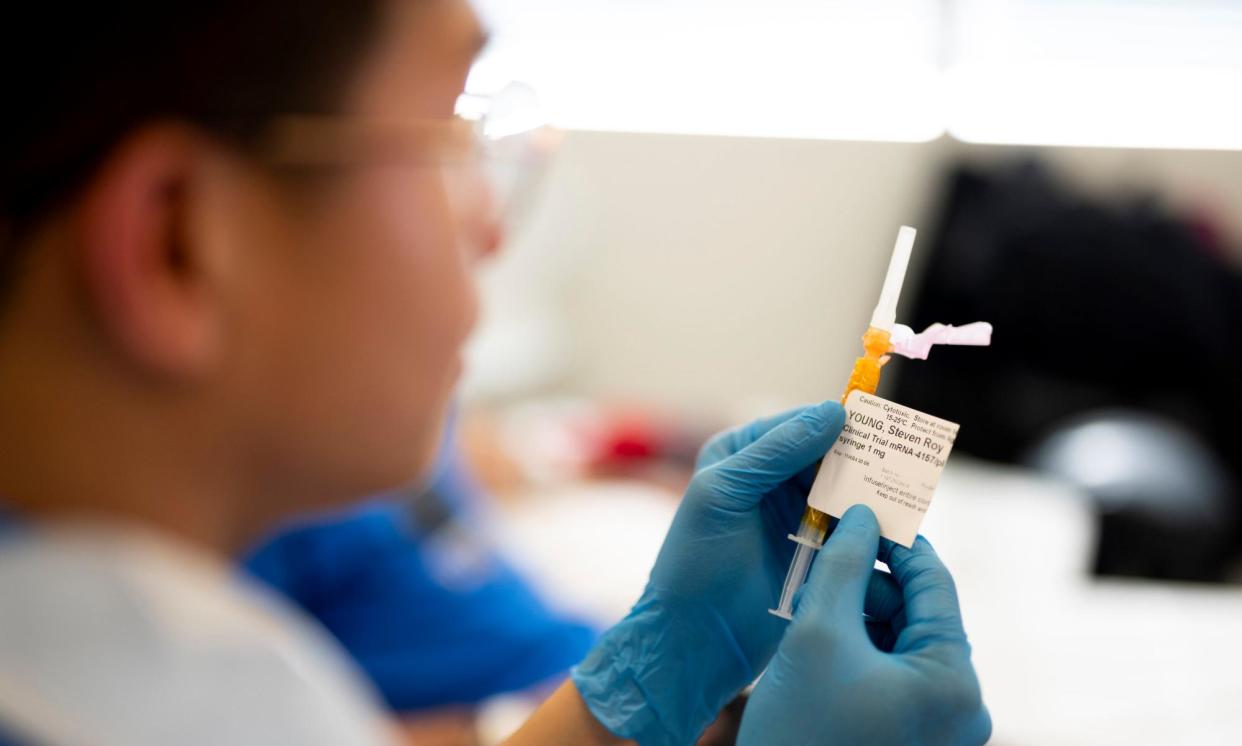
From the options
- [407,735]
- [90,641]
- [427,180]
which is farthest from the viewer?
[407,735]

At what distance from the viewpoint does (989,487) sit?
6.37 feet

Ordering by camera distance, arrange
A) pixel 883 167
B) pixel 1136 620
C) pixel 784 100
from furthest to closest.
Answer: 1. pixel 883 167
2. pixel 784 100
3. pixel 1136 620

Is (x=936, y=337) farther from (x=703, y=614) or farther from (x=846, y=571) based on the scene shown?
(x=703, y=614)

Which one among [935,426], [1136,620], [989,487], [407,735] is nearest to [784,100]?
[989,487]

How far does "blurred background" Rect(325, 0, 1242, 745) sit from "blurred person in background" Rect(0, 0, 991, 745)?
3.04ft

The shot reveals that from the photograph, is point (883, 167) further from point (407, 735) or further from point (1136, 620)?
point (407, 735)

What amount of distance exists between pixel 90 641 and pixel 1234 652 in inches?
56.2

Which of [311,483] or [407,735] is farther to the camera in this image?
[407,735]

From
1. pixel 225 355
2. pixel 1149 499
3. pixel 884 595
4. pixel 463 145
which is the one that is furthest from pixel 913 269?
pixel 225 355

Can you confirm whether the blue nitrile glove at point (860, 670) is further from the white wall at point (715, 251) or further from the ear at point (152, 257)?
the white wall at point (715, 251)

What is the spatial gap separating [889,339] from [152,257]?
477 mm

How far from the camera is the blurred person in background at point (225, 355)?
1.62 feet

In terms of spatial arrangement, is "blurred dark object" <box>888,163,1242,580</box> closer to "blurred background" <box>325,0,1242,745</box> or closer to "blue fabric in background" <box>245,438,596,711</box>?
"blurred background" <box>325,0,1242,745</box>

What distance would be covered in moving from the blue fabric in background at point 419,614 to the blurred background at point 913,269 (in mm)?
153
